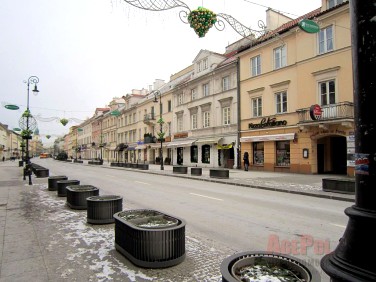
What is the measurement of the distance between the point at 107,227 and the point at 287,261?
4941mm

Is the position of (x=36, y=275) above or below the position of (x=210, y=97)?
below

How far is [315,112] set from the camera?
19547 mm

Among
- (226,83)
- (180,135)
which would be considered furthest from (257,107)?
(180,135)

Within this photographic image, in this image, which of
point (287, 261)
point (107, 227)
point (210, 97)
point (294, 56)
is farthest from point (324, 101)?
point (287, 261)

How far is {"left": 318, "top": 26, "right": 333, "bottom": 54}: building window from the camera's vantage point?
20328mm

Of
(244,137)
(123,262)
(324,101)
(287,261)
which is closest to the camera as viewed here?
(287,261)

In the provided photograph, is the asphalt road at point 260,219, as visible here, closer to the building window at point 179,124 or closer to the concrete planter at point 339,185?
the concrete planter at point 339,185

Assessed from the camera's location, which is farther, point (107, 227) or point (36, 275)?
point (107, 227)

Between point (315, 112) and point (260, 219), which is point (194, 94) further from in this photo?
point (260, 219)

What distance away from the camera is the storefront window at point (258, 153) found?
25984mm

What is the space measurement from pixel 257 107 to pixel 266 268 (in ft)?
81.3

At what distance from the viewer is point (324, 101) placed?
20703 millimetres

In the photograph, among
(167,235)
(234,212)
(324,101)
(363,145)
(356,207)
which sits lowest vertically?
(234,212)

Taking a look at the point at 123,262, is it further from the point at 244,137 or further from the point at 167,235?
the point at 244,137
